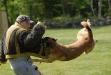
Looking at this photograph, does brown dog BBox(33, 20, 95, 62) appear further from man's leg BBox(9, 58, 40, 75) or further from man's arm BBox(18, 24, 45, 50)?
man's arm BBox(18, 24, 45, 50)

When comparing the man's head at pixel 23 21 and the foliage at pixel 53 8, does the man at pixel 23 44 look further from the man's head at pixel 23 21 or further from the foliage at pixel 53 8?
the foliage at pixel 53 8

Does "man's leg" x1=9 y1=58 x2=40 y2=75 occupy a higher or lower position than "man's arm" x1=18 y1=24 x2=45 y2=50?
lower

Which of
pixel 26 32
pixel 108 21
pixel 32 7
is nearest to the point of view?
pixel 26 32

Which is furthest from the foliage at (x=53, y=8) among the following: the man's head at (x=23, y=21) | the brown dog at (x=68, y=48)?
the man's head at (x=23, y=21)

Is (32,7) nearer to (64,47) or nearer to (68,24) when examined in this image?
(68,24)

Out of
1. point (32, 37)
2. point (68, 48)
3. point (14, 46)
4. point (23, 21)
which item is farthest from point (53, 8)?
point (32, 37)

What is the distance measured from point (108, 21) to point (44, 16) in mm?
9195

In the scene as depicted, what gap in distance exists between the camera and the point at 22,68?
8.40 m

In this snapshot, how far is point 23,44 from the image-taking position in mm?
8125

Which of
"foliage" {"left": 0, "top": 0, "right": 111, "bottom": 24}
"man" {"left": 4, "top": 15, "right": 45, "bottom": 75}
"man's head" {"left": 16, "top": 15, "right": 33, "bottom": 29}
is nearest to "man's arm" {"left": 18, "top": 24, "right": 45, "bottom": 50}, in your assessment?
"man" {"left": 4, "top": 15, "right": 45, "bottom": 75}

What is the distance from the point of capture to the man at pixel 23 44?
8.01m

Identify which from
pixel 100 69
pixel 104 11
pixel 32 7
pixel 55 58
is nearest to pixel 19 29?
pixel 55 58

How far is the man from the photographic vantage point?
8.01m

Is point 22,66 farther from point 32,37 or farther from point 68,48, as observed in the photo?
point 68,48
